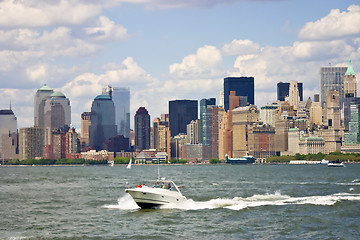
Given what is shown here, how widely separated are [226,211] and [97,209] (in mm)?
14481

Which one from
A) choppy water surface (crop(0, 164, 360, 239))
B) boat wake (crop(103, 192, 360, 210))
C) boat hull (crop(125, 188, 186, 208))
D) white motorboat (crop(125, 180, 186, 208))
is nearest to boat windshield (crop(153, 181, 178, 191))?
white motorboat (crop(125, 180, 186, 208))

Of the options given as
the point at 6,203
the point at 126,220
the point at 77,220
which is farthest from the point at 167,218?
the point at 6,203

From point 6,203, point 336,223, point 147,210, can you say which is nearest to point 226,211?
point 147,210

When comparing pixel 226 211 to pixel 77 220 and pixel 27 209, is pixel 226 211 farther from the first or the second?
pixel 27 209

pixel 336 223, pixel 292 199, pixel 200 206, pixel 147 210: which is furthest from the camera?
pixel 292 199

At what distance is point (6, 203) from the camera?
85625 millimetres

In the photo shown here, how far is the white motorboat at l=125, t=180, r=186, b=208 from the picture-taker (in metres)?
70.3

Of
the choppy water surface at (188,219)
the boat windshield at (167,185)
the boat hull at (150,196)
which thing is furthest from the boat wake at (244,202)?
the boat windshield at (167,185)

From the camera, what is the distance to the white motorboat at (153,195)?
7031 cm

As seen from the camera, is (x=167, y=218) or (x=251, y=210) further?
(x=251, y=210)

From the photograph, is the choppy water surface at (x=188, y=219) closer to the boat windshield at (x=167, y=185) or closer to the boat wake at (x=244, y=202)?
the boat wake at (x=244, y=202)

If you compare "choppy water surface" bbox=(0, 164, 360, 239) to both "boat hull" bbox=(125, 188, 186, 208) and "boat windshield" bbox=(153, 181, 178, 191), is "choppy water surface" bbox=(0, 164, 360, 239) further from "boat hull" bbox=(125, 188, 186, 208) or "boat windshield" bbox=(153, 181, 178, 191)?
"boat windshield" bbox=(153, 181, 178, 191)

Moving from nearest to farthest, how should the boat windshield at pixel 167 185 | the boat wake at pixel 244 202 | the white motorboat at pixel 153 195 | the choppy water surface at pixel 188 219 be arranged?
the choppy water surface at pixel 188 219 < the white motorboat at pixel 153 195 < the boat windshield at pixel 167 185 < the boat wake at pixel 244 202

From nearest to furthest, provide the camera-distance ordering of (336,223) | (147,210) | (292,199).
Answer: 1. (336,223)
2. (147,210)
3. (292,199)
